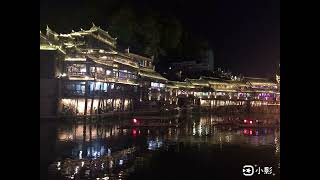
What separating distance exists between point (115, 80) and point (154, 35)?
0.53 meters

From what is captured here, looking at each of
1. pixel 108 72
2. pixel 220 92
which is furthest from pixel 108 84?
pixel 220 92

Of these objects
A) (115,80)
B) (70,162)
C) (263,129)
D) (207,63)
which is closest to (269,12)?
(207,63)

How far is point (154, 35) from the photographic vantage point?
2.88 meters

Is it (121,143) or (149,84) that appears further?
(149,84)

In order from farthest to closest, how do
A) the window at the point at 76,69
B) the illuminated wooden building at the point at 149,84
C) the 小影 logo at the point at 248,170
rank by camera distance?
the illuminated wooden building at the point at 149,84
the window at the point at 76,69
the 小影 logo at the point at 248,170

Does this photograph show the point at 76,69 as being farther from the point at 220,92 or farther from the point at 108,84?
the point at 220,92

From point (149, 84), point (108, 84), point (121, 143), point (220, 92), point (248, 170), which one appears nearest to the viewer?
point (248, 170)

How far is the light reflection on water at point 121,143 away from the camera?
2.64 meters

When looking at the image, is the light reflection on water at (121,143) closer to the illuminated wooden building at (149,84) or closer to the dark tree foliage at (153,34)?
the illuminated wooden building at (149,84)

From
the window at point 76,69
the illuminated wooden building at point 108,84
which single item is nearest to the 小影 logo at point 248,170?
the illuminated wooden building at point 108,84

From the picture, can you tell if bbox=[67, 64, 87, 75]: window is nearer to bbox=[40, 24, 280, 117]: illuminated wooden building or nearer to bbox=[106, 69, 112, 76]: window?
bbox=[40, 24, 280, 117]: illuminated wooden building

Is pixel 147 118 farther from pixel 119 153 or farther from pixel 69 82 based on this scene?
pixel 69 82

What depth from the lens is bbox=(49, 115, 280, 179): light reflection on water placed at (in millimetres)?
2645

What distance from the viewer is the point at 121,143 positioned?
2711mm
